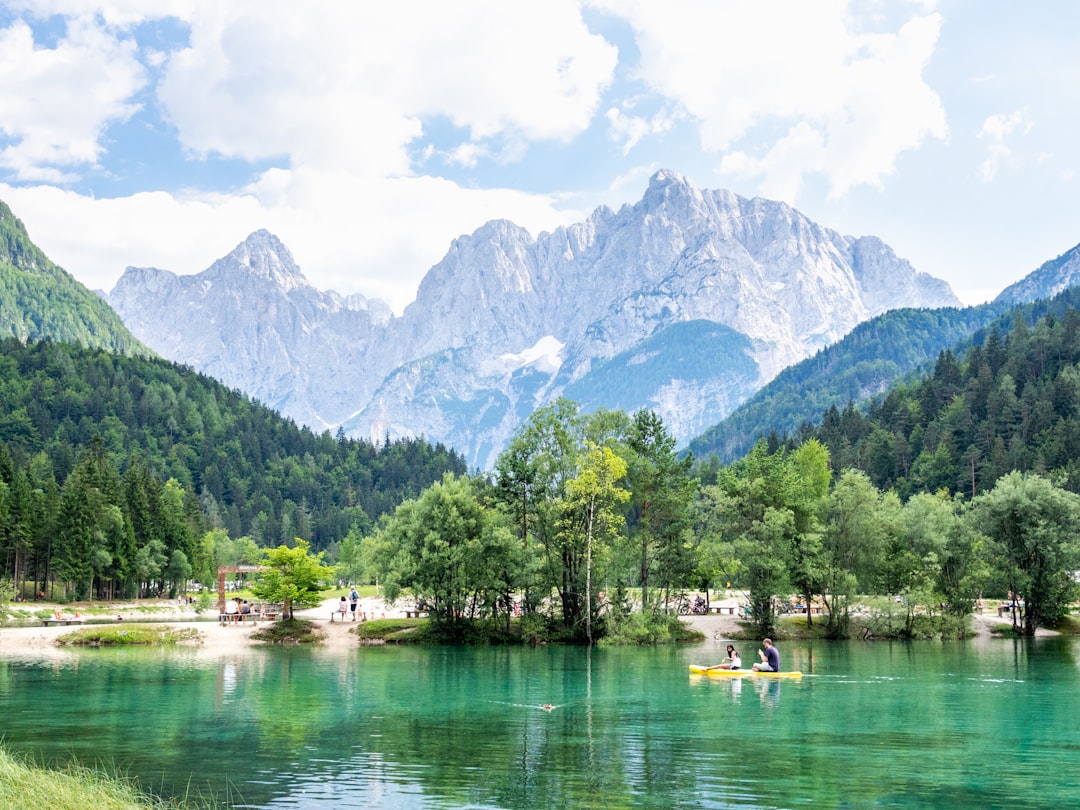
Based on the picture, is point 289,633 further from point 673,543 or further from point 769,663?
point 769,663

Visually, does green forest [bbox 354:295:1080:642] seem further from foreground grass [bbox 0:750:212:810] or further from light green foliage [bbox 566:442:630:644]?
foreground grass [bbox 0:750:212:810]

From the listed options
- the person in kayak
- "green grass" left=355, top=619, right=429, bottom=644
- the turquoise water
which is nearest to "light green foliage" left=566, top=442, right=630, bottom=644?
the turquoise water

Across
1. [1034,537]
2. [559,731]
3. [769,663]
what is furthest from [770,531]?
[559,731]

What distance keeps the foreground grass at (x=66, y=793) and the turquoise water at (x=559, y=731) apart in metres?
1.97

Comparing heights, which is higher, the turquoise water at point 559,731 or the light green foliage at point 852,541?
the light green foliage at point 852,541

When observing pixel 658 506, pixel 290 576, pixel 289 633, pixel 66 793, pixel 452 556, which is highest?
pixel 658 506

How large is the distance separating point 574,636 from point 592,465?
1479cm

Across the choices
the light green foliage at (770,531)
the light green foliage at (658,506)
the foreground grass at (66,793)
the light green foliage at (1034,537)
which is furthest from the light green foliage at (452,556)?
the foreground grass at (66,793)

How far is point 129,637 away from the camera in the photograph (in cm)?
8275

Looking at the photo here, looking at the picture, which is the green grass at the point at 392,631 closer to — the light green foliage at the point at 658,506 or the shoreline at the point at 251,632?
the shoreline at the point at 251,632

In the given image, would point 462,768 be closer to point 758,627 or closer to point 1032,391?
point 758,627

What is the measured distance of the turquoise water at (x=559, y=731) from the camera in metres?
28.9

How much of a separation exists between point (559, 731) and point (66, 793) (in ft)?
67.0

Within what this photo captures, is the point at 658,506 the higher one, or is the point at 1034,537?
the point at 658,506
